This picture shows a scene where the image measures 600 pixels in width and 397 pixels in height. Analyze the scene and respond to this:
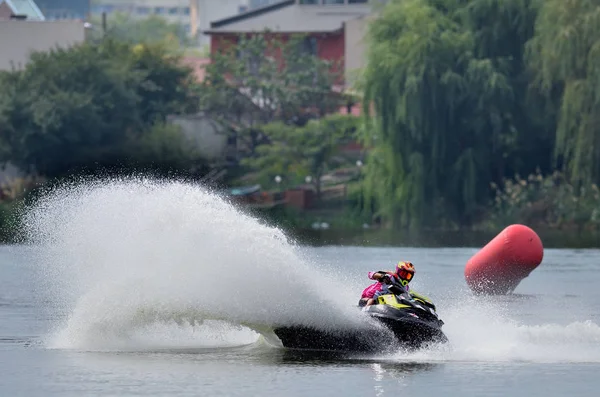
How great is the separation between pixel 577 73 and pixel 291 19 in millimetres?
51578

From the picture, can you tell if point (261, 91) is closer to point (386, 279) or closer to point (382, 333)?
point (386, 279)

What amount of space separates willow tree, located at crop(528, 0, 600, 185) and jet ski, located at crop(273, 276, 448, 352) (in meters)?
40.7

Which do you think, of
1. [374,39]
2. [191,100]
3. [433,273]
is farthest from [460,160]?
[191,100]

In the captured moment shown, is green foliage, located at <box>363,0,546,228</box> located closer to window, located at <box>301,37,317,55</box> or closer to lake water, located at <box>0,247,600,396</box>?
lake water, located at <box>0,247,600,396</box>

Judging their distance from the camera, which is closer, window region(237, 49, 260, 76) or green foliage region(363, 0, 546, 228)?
green foliage region(363, 0, 546, 228)

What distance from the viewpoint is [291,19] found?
119 meters

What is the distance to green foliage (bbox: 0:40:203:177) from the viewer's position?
289 feet

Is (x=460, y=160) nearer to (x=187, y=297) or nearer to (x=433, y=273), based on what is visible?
(x=433, y=273)

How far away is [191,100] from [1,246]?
33288 millimetres

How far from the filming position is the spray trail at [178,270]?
91.7ft

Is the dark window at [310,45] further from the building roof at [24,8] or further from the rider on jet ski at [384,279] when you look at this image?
the rider on jet ski at [384,279]

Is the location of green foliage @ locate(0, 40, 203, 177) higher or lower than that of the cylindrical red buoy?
lower

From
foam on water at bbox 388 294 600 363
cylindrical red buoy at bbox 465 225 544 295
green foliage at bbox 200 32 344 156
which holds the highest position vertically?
foam on water at bbox 388 294 600 363

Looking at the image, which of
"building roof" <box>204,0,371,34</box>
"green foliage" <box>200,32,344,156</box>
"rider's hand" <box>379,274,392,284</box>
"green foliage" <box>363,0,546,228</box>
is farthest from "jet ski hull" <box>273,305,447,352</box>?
"building roof" <box>204,0,371,34</box>
